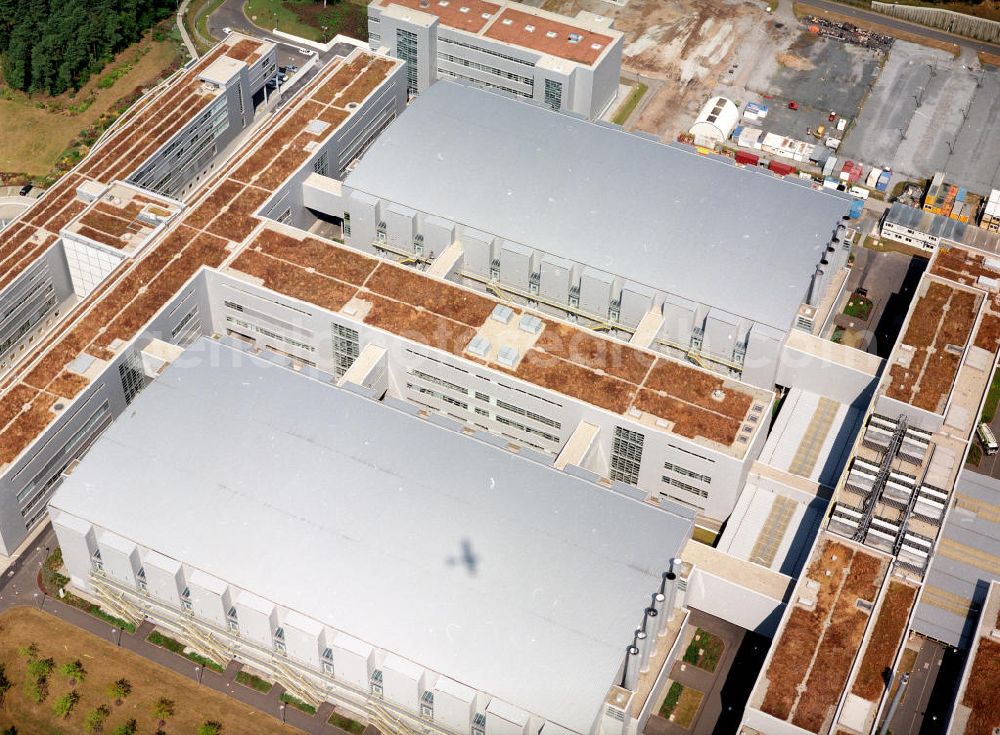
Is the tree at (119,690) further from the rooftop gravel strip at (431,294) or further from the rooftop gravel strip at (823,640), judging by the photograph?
the rooftop gravel strip at (823,640)

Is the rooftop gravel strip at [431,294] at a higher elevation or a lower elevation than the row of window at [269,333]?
higher

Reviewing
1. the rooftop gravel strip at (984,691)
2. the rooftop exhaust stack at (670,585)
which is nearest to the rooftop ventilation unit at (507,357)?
the rooftop exhaust stack at (670,585)

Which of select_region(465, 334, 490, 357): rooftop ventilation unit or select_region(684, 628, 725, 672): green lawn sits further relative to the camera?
select_region(465, 334, 490, 357): rooftop ventilation unit

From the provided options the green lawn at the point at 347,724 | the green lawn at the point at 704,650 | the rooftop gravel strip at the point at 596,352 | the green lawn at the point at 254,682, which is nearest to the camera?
the green lawn at the point at 347,724

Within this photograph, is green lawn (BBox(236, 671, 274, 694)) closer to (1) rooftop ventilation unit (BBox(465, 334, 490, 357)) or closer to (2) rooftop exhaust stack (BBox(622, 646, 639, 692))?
(2) rooftop exhaust stack (BBox(622, 646, 639, 692))

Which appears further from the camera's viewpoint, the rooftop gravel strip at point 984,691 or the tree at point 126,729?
the tree at point 126,729

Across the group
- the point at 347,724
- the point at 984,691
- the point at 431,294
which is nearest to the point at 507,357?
the point at 431,294

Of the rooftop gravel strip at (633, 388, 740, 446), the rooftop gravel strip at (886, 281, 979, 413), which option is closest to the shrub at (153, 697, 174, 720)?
the rooftop gravel strip at (633, 388, 740, 446)
